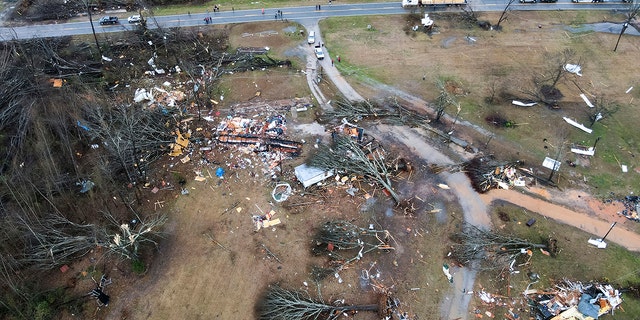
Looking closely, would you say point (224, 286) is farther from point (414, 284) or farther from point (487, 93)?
point (487, 93)

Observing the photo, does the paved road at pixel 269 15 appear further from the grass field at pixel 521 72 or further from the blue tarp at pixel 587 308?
the blue tarp at pixel 587 308

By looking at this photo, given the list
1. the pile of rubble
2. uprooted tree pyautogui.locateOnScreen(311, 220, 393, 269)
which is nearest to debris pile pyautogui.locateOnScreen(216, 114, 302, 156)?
uprooted tree pyautogui.locateOnScreen(311, 220, 393, 269)

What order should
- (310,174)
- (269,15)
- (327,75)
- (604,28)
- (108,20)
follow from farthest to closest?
(269,15), (108,20), (604,28), (327,75), (310,174)

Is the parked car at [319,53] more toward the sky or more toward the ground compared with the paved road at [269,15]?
more toward the ground

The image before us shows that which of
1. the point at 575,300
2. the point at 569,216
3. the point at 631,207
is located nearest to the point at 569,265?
the point at 575,300

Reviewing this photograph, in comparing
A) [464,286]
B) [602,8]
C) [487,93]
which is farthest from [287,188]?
[602,8]

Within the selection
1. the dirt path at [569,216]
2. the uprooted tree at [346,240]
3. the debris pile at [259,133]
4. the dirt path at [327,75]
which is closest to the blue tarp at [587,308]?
the dirt path at [569,216]

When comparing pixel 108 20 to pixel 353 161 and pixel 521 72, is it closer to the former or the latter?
pixel 353 161
